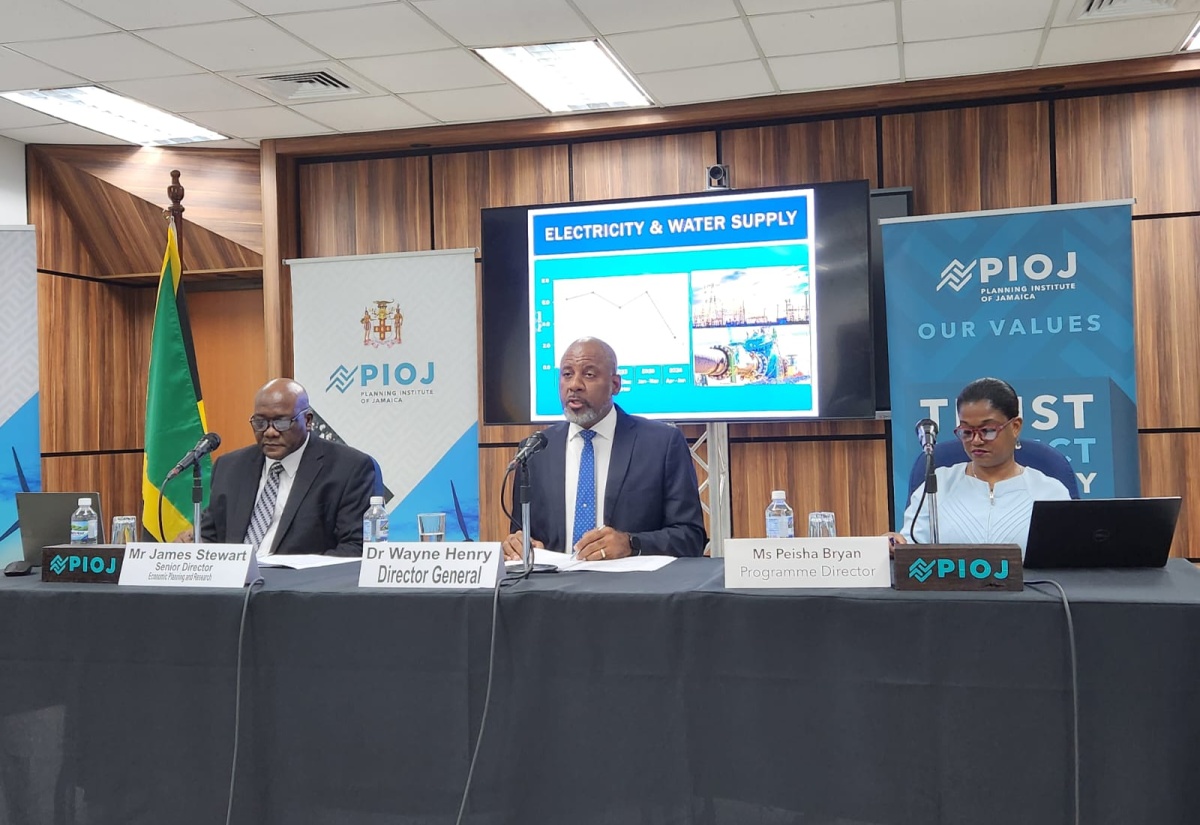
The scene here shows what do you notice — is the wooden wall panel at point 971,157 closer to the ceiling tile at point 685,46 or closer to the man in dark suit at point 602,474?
the ceiling tile at point 685,46

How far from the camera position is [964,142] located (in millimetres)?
5234

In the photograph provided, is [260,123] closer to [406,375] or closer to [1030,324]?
[406,375]

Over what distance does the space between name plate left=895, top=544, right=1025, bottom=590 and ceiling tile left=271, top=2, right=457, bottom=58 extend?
3168mm

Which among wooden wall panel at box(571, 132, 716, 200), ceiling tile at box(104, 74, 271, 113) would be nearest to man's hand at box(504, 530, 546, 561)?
ceiling tile at box(104, 74, 271, 113)

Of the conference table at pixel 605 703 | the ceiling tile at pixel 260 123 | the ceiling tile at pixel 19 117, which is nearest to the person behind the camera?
the conference table at pixel 605 703

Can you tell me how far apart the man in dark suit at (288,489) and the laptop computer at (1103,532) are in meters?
1.97

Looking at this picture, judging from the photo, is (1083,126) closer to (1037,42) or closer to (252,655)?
(1037,42)

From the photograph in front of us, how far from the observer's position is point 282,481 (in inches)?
130

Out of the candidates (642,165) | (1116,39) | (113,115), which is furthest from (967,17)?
(113,115)

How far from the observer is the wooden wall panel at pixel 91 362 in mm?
6117

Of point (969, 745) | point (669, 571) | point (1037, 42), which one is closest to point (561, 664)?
point (669, 571)

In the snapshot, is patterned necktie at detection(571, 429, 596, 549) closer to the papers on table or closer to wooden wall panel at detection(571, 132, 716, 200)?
the papers on table

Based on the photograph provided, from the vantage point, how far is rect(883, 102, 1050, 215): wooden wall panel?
16.9 feet

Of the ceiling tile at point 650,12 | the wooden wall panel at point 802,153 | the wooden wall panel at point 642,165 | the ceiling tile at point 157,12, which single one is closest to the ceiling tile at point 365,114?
the wooden wall panel at point 642,165
